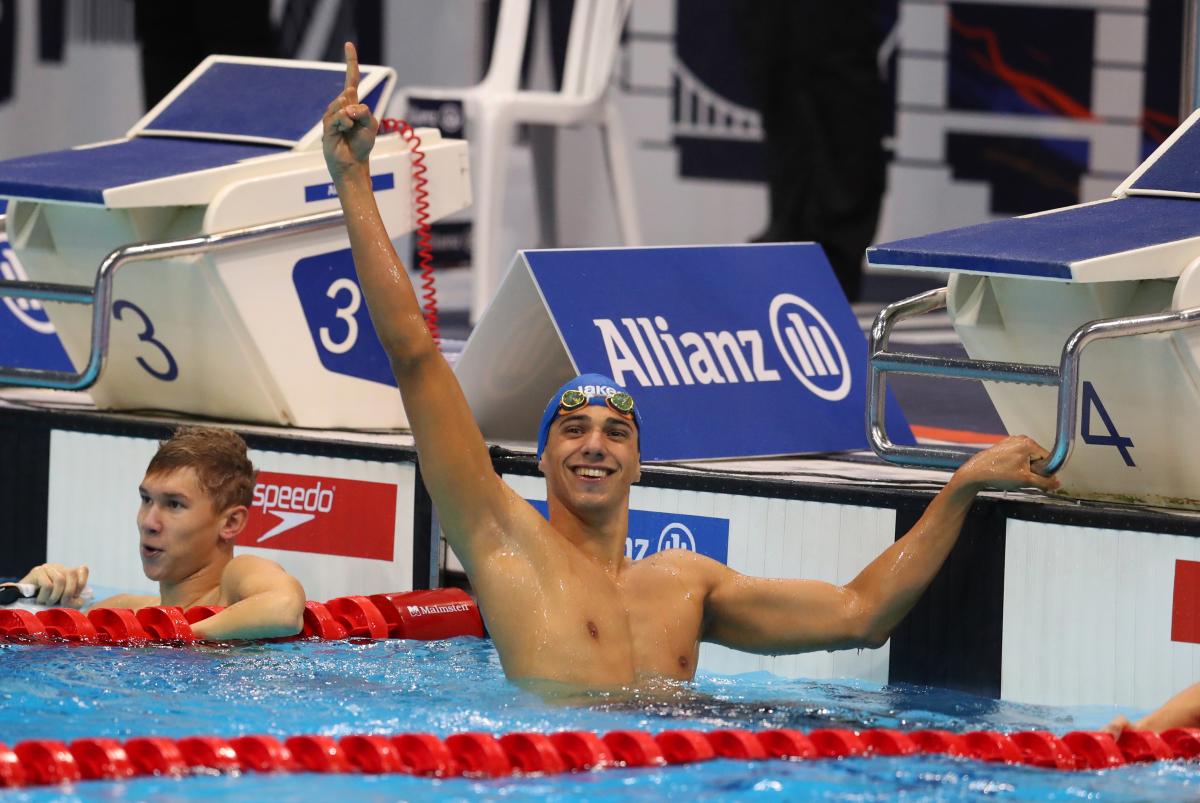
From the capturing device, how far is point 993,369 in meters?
4.11

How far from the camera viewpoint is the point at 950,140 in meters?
10.2

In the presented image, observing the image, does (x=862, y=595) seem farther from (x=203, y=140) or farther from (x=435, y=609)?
(x=203, y=140)

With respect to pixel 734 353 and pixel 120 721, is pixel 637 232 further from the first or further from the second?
pixel 120 721

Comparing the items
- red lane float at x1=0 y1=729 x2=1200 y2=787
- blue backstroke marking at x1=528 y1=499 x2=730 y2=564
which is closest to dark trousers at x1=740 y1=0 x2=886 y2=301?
blue backstroke marking at x1=528 y1=499 x2=730 y2=564

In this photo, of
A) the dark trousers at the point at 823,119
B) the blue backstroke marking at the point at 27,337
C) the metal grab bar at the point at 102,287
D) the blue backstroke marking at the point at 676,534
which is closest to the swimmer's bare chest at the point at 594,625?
the blue backstroke marking at the point at 676,534

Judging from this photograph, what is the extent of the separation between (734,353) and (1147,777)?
1914 mm

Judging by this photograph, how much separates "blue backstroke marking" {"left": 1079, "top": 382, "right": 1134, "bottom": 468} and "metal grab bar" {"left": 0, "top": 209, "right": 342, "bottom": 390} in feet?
6.53

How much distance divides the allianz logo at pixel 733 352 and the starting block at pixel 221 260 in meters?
0.83

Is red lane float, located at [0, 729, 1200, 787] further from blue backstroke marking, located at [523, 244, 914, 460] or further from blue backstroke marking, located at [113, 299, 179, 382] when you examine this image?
blue backstroke marking, located at [113, 299, 179, 382]

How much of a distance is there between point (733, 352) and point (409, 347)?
1.60m

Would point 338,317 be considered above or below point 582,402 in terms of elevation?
above

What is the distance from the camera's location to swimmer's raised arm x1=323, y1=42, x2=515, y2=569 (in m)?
3.63

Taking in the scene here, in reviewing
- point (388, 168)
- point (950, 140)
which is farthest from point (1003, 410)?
point (950, 140)

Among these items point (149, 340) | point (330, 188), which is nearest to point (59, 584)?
point (149, 340)
